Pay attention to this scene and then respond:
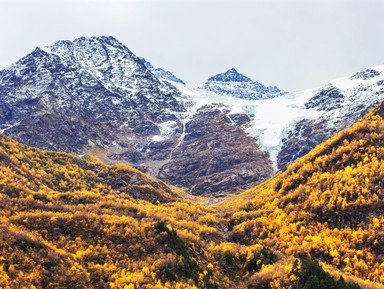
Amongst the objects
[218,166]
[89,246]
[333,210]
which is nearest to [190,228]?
[333,210]

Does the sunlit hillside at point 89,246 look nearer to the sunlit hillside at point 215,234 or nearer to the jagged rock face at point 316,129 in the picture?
the sunlit hillside at point 215,234

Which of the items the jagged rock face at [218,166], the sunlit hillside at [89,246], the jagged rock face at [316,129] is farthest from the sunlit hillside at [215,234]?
the jagged rock face at [316,129]

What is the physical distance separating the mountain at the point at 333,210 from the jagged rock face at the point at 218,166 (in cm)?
8173

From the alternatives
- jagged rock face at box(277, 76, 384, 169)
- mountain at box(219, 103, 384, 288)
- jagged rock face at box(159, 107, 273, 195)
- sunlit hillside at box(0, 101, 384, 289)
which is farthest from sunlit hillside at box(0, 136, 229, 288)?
jagged rock face at box(277, 76, 384, 169)

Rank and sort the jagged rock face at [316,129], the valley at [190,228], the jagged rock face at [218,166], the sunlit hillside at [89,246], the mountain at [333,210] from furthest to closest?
the jagged rock face at [316,129]
the jagged rock face at [218,166]
the mountain at [333,210]
the valley at [190,228]
the sunlit hillside at [89,246]

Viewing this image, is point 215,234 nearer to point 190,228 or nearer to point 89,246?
point 190,228

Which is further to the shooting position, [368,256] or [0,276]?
[368,256]

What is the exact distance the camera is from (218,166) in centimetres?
17012

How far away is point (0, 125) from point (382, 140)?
18845 centimetres

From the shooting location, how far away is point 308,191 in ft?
185

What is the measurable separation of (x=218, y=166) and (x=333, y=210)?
4781 inches

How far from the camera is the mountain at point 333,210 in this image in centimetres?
4094

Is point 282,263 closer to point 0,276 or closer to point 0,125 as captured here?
point 0,276

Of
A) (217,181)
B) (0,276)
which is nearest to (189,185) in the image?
(217,181)
